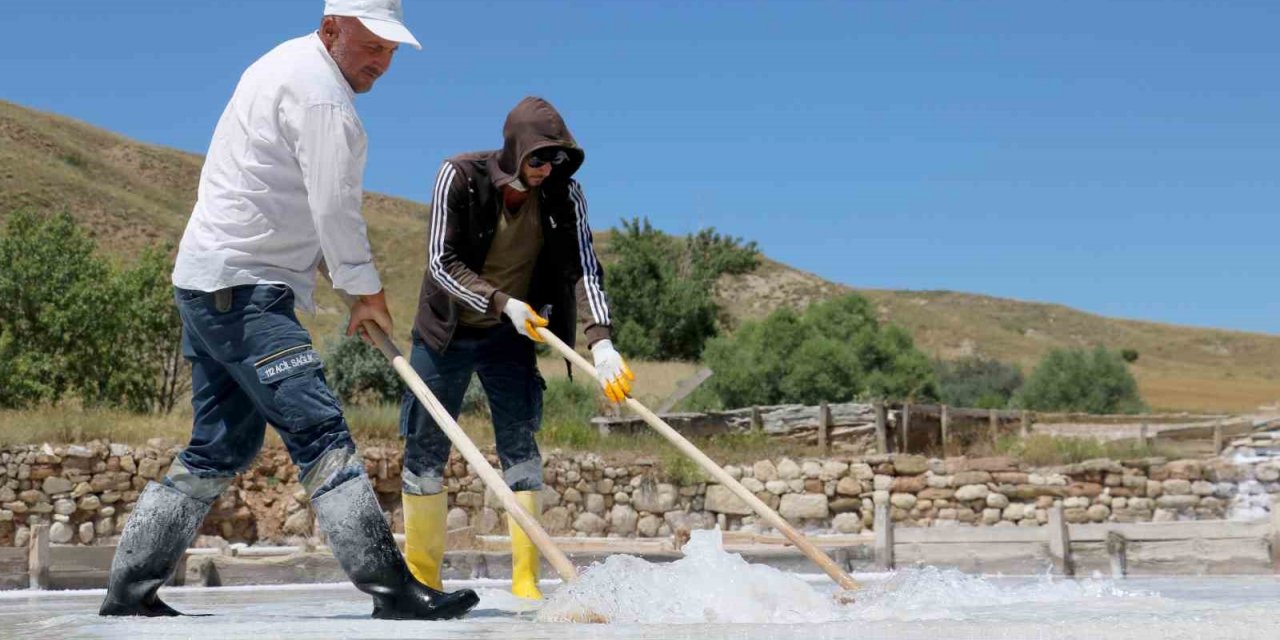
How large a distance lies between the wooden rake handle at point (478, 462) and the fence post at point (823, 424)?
14.6 meters

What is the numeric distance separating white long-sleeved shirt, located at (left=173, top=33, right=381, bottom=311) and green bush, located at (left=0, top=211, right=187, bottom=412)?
56.6 ft

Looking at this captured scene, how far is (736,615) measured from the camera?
137 inches

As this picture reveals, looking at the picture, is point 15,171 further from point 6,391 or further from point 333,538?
point 333,538

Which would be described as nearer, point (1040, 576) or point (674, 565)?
point (674, 565)

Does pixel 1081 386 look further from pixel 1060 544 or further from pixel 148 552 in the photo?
pixel 148 552

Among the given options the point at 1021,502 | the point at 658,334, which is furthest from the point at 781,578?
the point at 658,334

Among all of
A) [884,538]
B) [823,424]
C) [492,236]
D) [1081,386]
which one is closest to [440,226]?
[492,236]

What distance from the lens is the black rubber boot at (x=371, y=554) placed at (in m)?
3.44

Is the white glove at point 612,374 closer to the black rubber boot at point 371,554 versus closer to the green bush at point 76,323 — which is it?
the black rubber boot at point 371,554

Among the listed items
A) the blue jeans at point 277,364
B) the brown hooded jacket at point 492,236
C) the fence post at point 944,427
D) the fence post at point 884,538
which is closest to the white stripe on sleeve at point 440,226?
the brown hooded jacket at point 492,236

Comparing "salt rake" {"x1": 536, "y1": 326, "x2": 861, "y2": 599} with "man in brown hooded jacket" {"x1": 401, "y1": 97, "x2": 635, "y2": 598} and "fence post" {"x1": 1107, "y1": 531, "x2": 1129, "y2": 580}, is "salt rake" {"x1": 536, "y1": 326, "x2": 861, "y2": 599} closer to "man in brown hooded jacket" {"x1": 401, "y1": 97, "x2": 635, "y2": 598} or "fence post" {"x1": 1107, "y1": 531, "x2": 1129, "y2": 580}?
"man in brown hooded jacket" {"x1": 401, "y1": 97, "x2": 635, "y2": 598}

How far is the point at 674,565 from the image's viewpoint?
368 centimetres

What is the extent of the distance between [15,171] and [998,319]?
187 ft

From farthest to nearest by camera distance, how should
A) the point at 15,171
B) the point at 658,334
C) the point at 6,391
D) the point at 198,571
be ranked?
the point at 15,171
the point at 658,334
the point at 6,391
the point at 198,571
